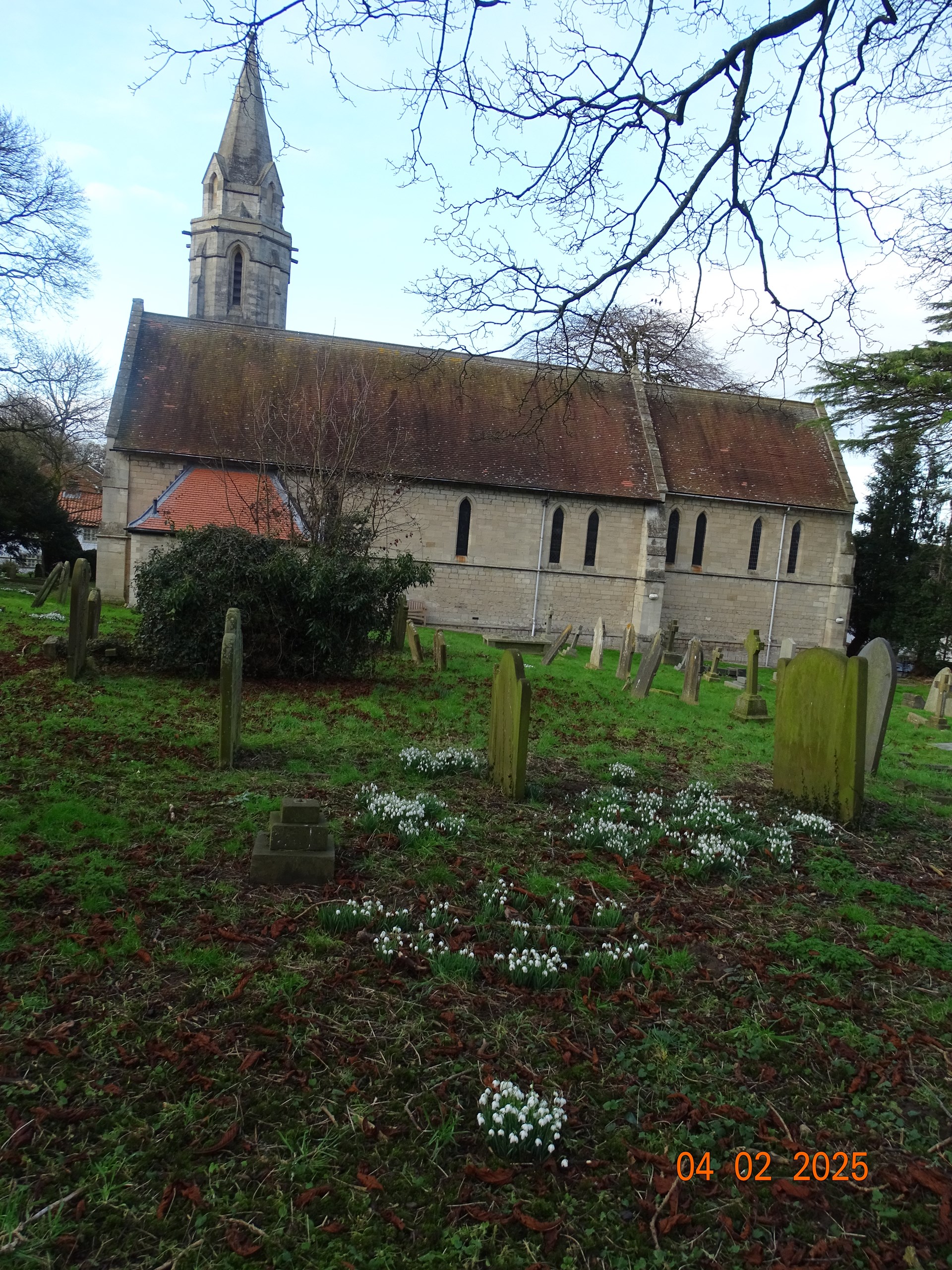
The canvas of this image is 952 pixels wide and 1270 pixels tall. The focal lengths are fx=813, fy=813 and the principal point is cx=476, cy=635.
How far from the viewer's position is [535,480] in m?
25.6

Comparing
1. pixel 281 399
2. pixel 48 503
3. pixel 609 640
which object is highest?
pixel 281 399

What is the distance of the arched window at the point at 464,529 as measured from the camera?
83.7 ft

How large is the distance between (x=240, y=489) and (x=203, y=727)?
572 inches

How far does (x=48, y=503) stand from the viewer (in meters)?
28.6

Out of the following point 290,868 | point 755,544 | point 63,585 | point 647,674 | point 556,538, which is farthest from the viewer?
point 755,544

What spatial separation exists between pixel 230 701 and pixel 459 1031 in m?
4.16

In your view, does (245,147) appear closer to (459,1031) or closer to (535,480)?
(535,480)

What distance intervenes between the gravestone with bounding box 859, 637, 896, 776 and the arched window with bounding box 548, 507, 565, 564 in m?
17.8

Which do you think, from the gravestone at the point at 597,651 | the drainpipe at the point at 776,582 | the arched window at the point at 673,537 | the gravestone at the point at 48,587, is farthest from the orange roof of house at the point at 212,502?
the drainpipe at the point at 776,582

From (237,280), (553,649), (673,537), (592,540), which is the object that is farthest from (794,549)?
(237,280)

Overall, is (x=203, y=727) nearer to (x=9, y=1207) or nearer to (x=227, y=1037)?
(x=227, y=1037)

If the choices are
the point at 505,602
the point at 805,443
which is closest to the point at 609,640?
the point at 505,602

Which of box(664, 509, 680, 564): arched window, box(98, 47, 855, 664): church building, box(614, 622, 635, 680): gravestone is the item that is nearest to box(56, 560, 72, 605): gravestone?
box(98, 47, 855, 664): church building

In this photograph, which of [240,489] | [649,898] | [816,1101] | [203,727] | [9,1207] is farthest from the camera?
[240,489]
